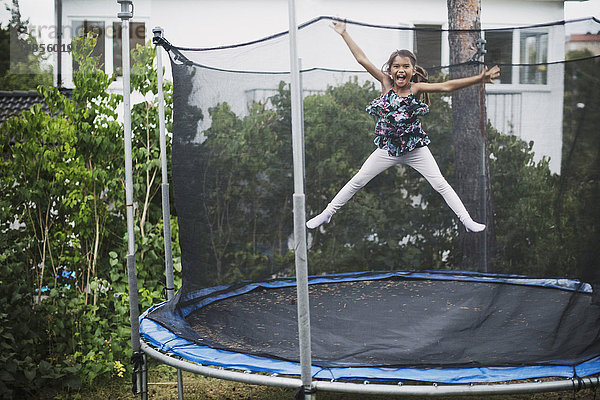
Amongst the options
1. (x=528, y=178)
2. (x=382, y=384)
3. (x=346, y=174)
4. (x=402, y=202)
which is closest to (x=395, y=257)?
(x=402, y=202)

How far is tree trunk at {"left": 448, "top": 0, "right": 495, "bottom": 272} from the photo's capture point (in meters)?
2.26

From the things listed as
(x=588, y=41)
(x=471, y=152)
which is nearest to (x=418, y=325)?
(x=471, y=152)

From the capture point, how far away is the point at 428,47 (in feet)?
7.65

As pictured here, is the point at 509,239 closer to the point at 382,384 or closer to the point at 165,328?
the point at 382,384

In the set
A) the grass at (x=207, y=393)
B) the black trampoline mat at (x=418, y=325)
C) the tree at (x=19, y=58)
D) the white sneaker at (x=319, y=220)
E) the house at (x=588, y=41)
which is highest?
the tree at (x=19, y=58)

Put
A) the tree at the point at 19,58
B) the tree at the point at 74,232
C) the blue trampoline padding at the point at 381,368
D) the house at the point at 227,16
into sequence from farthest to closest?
1. the tree at the point at 19,58
2. the house at the point at 227,16
3. the tree at the point at 74,232
4. the blue trampoline padding at the point at 381,368

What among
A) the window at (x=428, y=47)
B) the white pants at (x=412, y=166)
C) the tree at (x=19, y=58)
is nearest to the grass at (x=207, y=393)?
the white pants at (x=412, y=166)

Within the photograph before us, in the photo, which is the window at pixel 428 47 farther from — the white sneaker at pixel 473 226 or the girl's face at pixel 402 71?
the white sneaker at pixel 473 226

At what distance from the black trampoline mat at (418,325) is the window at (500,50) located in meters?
0.77

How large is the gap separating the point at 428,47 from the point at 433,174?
479mm

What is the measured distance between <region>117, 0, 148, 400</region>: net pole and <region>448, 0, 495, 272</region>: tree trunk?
1147 mm

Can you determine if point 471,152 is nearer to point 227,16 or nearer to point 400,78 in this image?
point 400,78

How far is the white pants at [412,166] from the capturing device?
237cm

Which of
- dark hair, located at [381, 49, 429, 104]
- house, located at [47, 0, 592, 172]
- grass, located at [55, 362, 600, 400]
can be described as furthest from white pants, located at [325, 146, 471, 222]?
house, located at [47, 0, 592, 172]
